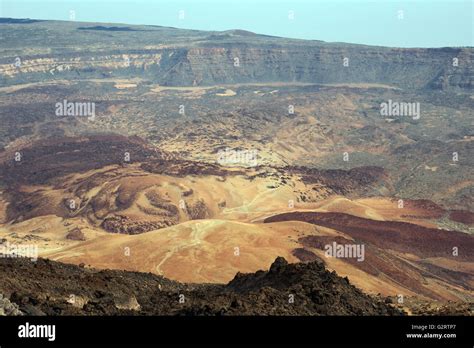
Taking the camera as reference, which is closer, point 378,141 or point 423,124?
point 378,141

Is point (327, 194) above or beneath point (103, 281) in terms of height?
beneath

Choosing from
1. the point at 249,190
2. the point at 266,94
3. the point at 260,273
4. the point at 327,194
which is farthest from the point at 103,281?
the point at 266,94

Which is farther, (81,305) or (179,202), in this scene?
(179,202)

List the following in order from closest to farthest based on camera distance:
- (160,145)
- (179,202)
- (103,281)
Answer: (103,281) < (179,202) < (160,145)

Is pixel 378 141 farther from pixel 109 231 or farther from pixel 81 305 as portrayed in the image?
pixel 81 305
